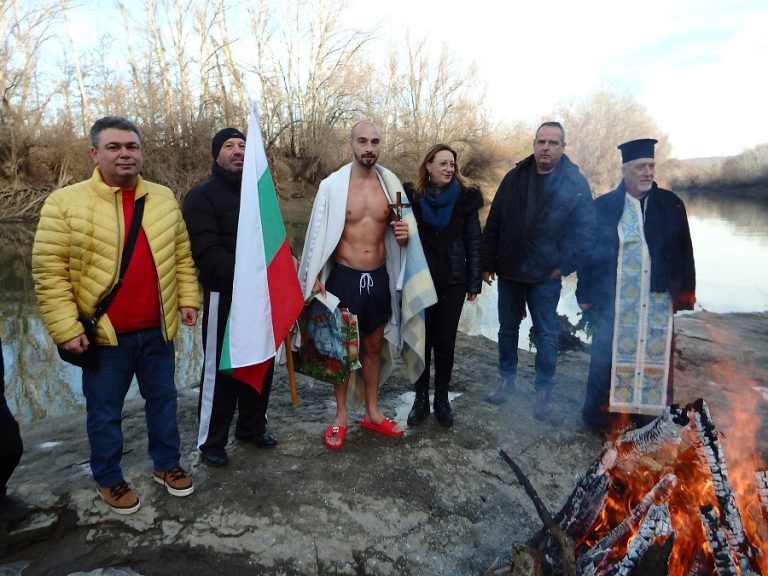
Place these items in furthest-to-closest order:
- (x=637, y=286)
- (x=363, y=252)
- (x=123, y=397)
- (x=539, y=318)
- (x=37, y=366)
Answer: (x=37, y=366)
(x=539, y=318)
(x=637, y=286)
(x=363, y=252)
(x=123, y=397)

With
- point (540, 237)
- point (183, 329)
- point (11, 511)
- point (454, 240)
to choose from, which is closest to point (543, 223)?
point (540, 237)

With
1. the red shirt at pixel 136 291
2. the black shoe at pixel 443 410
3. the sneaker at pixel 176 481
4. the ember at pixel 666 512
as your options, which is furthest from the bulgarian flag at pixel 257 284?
the ember at pixel 666 512

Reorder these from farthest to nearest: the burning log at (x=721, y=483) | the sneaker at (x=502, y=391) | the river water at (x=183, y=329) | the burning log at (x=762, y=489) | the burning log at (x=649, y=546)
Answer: the river water at (x=183, y=329) < the sneaker at (x=502, y=391) < the burning log at (x=762, y=489) < the burning log at (x=721, y=483) < the burning log at (x=649, y=546)

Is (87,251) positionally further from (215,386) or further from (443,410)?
(443,410)

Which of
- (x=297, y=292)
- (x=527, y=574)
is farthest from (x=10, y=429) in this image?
(x=527, y=574)

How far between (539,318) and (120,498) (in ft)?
9.65

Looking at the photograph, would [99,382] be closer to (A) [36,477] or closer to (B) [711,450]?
(A) [36,477]

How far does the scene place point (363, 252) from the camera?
11.0ft

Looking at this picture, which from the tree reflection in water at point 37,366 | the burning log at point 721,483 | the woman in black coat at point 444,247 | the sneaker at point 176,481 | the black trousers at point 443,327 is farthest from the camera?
the tree reflection in water at point 37,366

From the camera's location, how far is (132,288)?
8.38ft

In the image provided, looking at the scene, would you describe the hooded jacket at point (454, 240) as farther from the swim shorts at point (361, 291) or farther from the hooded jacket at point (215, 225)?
the hooded jacket at point (215, 225)

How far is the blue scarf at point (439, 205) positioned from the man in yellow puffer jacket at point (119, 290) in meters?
1.56

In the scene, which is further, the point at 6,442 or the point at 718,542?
the point at 6,442

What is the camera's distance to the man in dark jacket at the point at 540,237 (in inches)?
145
